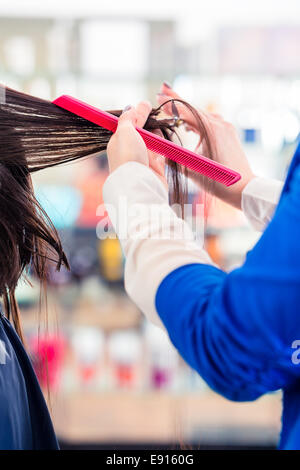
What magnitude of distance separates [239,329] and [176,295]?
0.07 metres

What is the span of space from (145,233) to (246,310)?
0.44ft

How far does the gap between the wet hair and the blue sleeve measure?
270mm

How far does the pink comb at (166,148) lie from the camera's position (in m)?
0.70

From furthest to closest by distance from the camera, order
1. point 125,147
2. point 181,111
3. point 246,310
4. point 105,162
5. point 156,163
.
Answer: point 105,162
point 181,111
point 156,163
point 125,147
point 246,310

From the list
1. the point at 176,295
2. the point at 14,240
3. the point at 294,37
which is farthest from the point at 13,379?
the point at 294,37

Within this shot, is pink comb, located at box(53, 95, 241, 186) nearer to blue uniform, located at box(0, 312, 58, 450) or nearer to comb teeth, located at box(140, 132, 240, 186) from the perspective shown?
comb teeth, located at box(140, 132, 240, 186)


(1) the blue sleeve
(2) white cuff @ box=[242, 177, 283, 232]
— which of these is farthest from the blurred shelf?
(1) the blue sleeve

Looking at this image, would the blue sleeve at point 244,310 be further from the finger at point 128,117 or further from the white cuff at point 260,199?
the white cuff at point 260,199

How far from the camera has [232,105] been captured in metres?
2.27

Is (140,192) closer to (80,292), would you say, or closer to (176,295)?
(176,295)

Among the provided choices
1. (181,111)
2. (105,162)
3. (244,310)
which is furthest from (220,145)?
(105,162)

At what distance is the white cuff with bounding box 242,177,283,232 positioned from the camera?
0.87 m

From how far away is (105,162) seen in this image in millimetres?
2287

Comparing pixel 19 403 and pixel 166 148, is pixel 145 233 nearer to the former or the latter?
pixel 166 148
